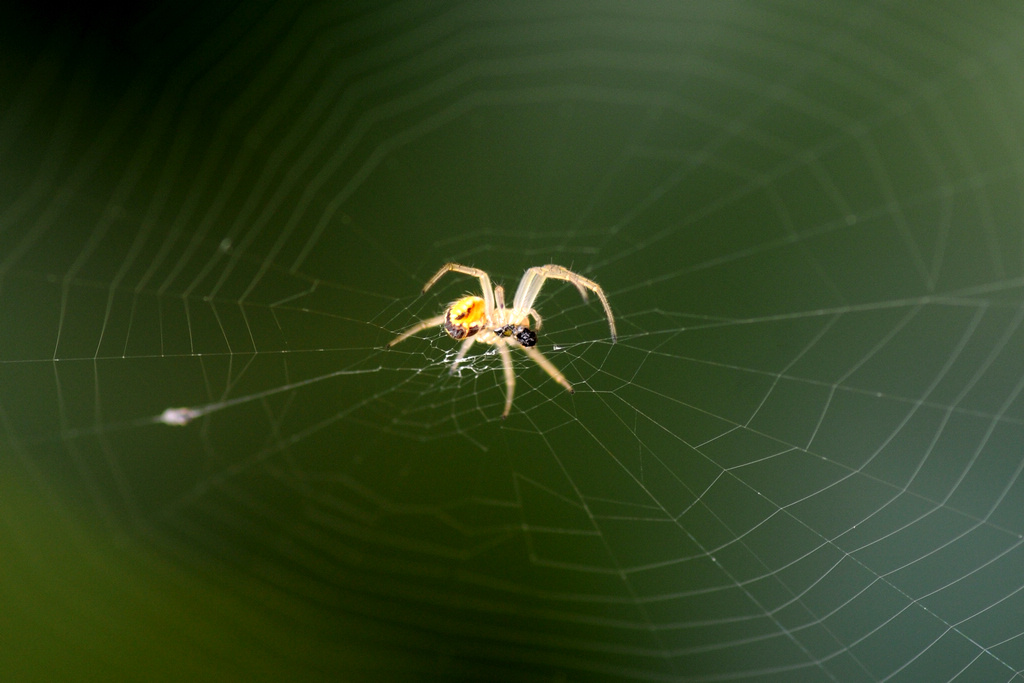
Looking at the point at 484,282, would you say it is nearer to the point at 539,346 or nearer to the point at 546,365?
the point at 539,346

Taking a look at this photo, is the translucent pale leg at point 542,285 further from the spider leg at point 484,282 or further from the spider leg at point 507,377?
the spider leg at point 507,377

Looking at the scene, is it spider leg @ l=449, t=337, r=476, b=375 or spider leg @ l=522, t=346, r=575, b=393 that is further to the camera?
spider leg @ l=449, t=337, r=476, b=375

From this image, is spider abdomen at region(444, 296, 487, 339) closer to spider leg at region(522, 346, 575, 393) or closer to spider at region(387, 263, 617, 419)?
spider at region(387, 263, 617, 419)

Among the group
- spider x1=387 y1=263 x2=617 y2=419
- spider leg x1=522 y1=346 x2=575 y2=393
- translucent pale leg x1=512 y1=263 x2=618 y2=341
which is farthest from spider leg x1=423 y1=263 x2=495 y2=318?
spider leg x1=522 y1=346 x2=575 y2=393

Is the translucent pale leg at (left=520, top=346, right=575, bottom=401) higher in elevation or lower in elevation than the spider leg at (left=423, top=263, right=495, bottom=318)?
lower

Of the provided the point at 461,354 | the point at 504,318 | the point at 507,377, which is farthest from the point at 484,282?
the point at 507,377

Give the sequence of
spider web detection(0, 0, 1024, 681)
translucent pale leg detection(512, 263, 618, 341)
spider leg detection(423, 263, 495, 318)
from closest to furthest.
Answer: spider web detection(0, 0, 1024, 681)
translucent pale leg detection(512, 263, 618, 341)
spider leg detection(423, 263, 495, 318)

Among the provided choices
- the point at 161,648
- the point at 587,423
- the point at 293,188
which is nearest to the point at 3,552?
the point at 161,648
